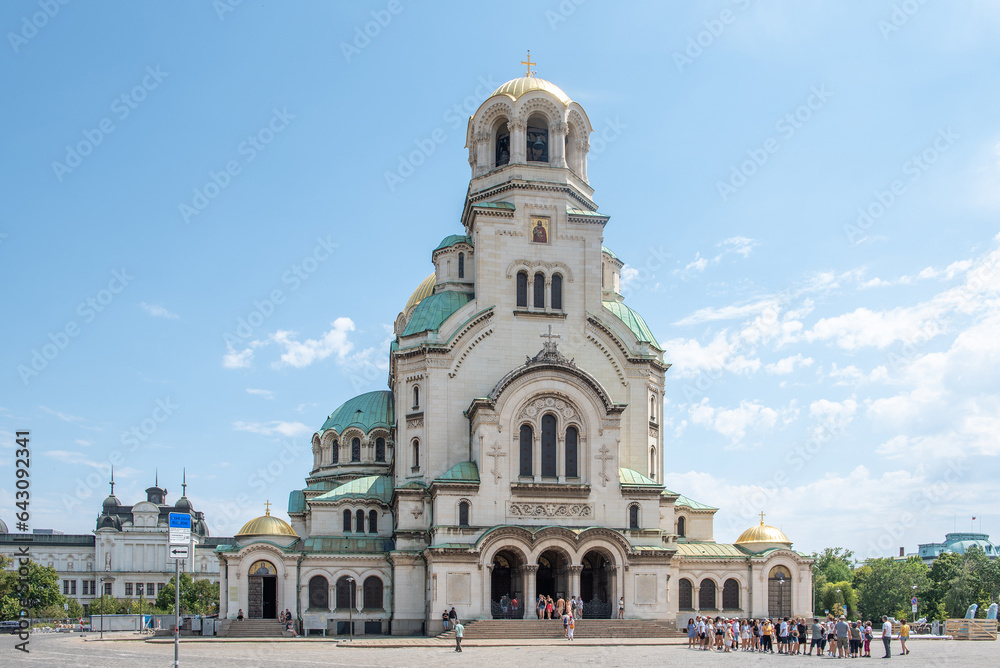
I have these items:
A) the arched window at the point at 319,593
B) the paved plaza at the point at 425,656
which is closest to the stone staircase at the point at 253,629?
the arched window at the point at 319,593

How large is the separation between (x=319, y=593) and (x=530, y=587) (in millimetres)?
10996

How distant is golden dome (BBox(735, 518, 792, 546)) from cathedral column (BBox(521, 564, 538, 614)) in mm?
15285

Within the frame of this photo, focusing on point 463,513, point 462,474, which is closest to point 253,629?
point 463,513

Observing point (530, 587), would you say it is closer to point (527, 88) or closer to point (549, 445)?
point (549, 445)

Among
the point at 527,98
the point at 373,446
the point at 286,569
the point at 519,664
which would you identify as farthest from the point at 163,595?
the point at 519,664

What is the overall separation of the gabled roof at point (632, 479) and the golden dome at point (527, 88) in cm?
2029

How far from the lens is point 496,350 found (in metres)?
51.4

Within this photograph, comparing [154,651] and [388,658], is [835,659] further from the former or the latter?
[154,651]

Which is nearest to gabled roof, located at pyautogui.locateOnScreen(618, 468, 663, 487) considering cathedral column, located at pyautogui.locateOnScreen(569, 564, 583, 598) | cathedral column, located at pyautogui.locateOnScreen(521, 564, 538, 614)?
cathedral column, located at pyautogui.locateOnScreen(569, 564, 583, 598)

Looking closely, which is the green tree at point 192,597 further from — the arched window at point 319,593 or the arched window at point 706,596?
the arched window at point 706,596

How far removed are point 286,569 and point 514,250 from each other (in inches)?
773

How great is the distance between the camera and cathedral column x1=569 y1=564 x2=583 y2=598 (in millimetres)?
46000

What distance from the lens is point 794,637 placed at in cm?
3769

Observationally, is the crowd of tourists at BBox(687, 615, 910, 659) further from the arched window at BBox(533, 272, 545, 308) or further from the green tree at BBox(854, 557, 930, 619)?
the green tree at BBox(854, 557, 930, 619)
